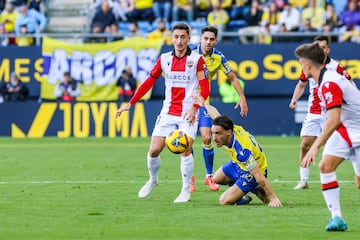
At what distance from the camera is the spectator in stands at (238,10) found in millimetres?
31516

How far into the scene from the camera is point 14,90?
2939cm

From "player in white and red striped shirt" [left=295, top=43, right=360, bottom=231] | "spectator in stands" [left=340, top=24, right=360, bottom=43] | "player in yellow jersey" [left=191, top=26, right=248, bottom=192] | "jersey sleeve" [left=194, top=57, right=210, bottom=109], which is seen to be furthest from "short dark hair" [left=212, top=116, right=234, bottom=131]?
"spectator in stands" [left=340, top=24, right=360, bottom=43]

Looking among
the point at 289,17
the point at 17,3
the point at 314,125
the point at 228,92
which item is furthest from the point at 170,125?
the point at 17,3

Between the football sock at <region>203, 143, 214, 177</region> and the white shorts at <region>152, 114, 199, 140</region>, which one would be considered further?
the football sock at <region>203, 143, 214, 177</region>

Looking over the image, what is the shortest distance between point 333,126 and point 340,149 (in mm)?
572

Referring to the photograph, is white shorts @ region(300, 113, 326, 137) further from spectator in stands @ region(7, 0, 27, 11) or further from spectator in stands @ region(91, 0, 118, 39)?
spectator in stands @ region(7, 0, 27, 11)

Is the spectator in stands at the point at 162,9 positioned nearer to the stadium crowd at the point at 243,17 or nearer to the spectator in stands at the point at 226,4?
the stadium crowd at the point at 243,17

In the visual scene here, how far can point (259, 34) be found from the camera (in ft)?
98.0

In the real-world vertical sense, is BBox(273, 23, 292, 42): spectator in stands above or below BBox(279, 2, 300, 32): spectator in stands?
below

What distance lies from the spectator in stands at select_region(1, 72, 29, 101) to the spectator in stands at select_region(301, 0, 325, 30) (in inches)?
346

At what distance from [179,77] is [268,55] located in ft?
53.3

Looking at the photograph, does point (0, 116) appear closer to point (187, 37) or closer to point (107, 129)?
point (107, 129)

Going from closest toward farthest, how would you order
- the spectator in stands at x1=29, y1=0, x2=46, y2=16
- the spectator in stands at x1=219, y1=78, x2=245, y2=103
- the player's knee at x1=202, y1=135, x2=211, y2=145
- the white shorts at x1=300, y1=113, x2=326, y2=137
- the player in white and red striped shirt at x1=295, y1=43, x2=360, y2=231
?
the player in white and red striped shirt at x1=295, y1=43, x2=360, y2=231
the player's knee at x1=202, y1=135, x2=211, y2=145
the white shorts at x1=300, y1=113, x2=326, y2=137
the spectator in stands at x1=219, y1=78, x2=245, y2=103
the spectator in stands at x1=29, y1=0, x2=46, y2=16

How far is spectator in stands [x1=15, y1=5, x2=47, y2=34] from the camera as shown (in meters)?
31.1
